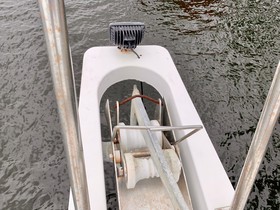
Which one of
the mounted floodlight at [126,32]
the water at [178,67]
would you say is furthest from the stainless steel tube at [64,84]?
the mounted floodlight at [126,32]

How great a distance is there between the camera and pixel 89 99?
320 centimetres

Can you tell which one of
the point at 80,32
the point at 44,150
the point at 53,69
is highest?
the point at 53,69

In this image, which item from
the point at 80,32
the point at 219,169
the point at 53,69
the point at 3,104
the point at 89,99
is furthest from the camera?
the point at 80,32

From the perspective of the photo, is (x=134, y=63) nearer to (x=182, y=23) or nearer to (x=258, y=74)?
(x=258, y=74)

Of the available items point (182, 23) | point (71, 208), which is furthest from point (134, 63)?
point (182, 23)

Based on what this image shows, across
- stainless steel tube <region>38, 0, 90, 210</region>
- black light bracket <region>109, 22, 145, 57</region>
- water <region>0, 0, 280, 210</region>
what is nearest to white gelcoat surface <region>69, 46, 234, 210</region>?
black light bracket <region>109, 22, 145, 57</region>

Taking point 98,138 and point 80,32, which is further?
point 80,32

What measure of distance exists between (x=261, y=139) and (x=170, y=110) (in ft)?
7.21

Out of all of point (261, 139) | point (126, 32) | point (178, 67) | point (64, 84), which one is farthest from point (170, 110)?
point (64, 84)

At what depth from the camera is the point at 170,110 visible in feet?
11.1

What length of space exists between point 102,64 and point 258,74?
2.94 metres

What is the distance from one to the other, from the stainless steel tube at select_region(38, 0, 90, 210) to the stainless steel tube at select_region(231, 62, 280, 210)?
70 centimetres

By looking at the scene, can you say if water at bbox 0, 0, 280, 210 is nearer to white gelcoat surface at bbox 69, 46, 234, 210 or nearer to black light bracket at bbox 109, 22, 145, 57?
white gelcoat surface at bbox 69, 46, 234, 210

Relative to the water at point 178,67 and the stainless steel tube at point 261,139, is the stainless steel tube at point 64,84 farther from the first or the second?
the water at point 178,67
